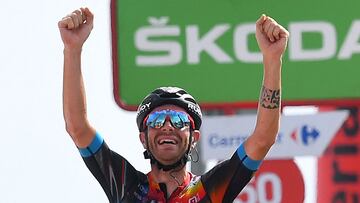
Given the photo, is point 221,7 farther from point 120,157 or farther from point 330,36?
point 120,157

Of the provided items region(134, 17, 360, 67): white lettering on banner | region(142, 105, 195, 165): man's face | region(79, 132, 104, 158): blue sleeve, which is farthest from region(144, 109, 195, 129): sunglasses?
region(134, 17, 360, 67): white lettering on banner

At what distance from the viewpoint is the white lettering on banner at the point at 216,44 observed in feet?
31.4

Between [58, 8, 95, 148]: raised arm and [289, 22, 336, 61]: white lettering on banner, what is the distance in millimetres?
4742

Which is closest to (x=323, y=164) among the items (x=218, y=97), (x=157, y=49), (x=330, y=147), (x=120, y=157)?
(x=330, y=147)

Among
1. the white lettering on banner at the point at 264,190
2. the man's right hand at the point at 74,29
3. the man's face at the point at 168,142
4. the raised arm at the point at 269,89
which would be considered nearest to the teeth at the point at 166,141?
the man's face at the point at 168,142

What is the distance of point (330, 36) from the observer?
9.72 metres

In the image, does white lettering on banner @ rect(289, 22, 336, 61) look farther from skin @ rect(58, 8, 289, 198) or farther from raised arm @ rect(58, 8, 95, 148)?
raised arm @ rect(58, 8, 95, 148)

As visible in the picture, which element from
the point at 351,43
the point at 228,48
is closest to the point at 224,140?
the point at 228,48

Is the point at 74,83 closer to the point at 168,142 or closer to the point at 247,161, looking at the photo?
the point at 168,142

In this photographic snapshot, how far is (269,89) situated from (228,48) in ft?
15.1

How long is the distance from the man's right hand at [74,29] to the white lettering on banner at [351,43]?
4.85 m

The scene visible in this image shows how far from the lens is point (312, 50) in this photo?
31.9 ft

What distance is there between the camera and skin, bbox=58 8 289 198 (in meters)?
5.03

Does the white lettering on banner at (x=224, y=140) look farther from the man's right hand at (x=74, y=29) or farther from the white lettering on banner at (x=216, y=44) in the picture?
the man's right hand at (x=74, y=29)
